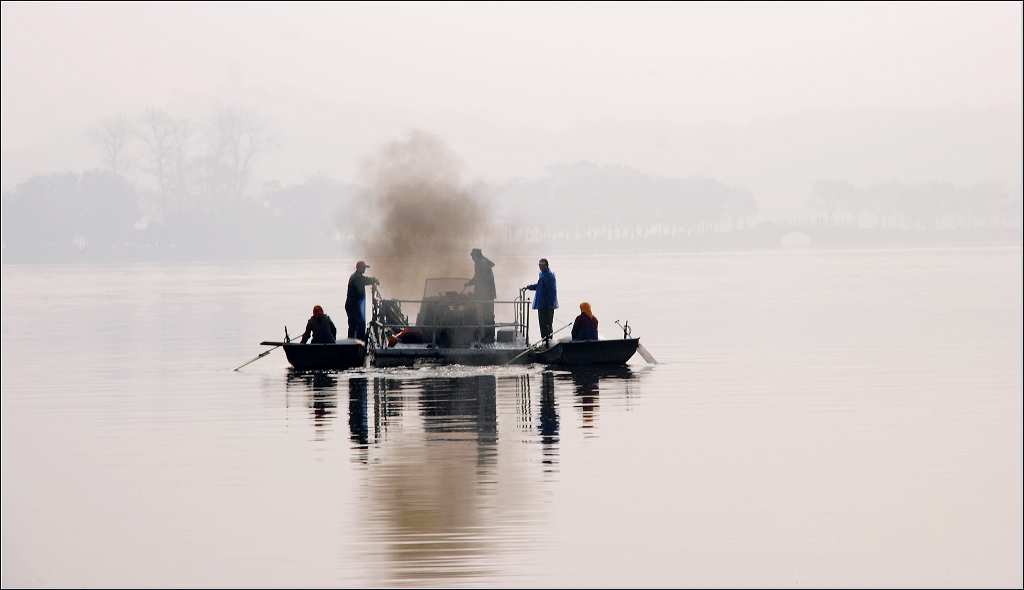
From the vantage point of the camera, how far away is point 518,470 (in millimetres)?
21797

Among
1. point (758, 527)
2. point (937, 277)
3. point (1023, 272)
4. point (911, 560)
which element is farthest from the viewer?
point (1023, 272)

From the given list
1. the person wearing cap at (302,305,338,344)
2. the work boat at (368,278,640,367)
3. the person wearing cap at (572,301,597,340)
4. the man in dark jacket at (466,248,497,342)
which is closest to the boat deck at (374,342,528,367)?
the work boat at (368,278,640,367)

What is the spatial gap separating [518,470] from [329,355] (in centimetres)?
1552

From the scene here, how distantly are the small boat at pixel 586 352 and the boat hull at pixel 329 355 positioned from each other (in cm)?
379

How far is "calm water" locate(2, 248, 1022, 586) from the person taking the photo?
54.5 ft

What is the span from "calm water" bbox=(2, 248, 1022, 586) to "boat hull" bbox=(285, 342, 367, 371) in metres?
0.42

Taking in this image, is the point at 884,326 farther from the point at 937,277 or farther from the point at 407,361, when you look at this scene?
the point at 937,277

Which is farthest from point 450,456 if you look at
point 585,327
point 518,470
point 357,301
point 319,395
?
point 357,301

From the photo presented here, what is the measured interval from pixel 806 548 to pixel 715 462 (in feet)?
18.8

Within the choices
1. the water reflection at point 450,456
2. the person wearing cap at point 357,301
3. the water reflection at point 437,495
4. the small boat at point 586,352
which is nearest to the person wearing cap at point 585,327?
the small boat at point 586,352

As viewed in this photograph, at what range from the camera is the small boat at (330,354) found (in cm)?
3644

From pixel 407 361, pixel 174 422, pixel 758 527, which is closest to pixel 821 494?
pixel 758 527

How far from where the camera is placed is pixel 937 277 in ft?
401

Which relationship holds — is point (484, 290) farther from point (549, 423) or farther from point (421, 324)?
point (549, 423)
